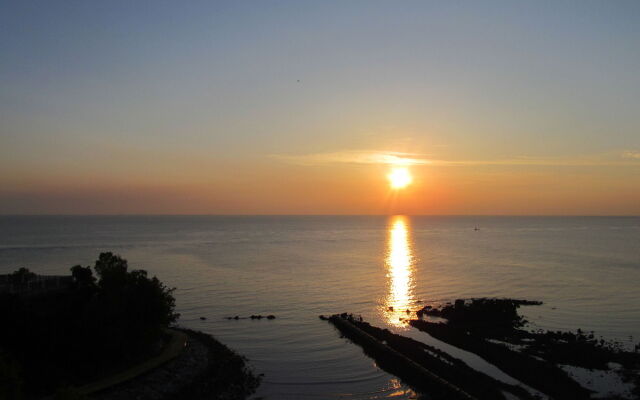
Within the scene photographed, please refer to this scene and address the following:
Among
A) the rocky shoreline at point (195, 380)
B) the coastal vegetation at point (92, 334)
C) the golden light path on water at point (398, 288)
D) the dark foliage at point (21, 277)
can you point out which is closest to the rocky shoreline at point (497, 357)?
the golden light path on water at point (398, 288)

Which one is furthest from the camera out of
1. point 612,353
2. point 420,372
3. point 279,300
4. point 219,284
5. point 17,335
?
point 219,284

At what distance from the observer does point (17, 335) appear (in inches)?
1219

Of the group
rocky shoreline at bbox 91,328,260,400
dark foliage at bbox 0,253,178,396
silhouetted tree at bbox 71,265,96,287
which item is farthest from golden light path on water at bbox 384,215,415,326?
silhouetted tree at bbox 71,265,96,287

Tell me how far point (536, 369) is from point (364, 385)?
1329cm

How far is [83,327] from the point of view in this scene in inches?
1297

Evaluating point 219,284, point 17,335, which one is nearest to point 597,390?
point 17,335

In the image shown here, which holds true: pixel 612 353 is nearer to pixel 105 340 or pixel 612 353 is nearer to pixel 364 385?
pixel 364 385

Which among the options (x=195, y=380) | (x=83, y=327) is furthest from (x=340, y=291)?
(x=83, y=327)

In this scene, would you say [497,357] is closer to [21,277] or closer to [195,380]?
[195,380]

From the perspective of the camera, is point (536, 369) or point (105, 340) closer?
point (105, 340)

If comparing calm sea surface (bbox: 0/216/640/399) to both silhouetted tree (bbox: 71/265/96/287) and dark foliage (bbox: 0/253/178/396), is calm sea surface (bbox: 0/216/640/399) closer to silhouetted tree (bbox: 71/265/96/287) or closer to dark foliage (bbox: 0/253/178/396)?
dark foliage (bbox: 0/253/178/396)

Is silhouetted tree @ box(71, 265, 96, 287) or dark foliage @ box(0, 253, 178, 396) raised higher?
silhouetted tree @ box(71, 265, 96, 287)

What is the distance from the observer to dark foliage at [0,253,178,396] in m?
29.8

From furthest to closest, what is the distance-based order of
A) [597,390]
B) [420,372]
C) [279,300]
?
[279,300], [420,372], [597,390]
